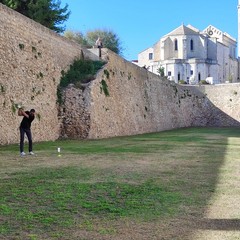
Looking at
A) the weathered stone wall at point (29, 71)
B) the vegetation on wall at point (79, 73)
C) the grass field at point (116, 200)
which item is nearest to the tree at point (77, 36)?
the vegetation on wall at point (79, 73)

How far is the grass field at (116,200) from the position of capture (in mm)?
5695

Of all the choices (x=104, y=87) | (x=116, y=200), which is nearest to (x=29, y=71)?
(x=104, y=87)

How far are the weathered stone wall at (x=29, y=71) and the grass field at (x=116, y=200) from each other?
5.34 m

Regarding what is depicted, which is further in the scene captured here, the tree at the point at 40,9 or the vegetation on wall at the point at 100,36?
the vegetation on wall at the point at 100,36

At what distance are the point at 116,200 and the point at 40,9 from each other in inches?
1057

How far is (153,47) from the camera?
319ft

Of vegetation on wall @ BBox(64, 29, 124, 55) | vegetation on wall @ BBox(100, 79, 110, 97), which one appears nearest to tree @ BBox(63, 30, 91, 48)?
vegetation on wall @ BBox(64, 29, 124, 55)

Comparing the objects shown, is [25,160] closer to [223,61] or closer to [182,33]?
[182,33]

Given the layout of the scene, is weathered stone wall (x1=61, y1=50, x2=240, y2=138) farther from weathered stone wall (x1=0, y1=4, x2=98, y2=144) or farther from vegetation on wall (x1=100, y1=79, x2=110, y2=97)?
weathered stone wall (x1=0, y1=4, x2=98, y2=144)

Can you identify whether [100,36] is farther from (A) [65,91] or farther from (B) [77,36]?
(A) [65,91]

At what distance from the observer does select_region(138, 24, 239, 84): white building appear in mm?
90625

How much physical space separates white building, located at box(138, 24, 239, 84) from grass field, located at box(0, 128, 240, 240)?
76.7 meters

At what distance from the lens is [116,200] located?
7.36 meters

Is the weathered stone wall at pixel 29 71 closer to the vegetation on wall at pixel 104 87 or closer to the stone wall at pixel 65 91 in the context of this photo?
the stone wall at pixel 65 91
